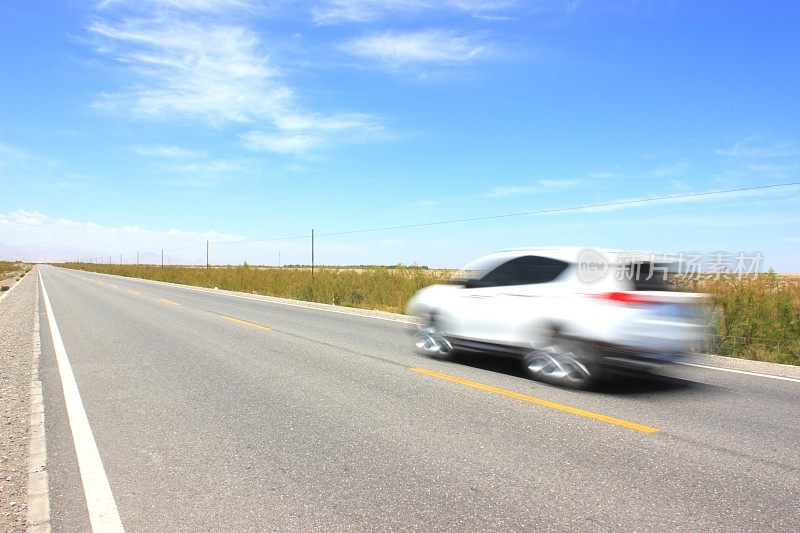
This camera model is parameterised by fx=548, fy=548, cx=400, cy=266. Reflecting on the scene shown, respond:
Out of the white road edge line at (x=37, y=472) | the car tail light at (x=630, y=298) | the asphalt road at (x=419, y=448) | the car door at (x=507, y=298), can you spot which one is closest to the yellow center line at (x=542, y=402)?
the asphalt road at (x=419, y=448)

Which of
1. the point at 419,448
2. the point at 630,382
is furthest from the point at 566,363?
the point at 419,448

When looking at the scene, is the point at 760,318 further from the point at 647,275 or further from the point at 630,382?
the point at 647,275

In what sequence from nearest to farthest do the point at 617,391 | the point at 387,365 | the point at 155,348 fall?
the point at 617,391 < the point at 387,365 < the point at 155,348

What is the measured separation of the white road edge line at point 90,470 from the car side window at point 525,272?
214 inches

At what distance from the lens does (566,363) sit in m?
7.05

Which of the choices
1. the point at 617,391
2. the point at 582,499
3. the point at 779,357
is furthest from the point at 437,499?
the point at 779,357

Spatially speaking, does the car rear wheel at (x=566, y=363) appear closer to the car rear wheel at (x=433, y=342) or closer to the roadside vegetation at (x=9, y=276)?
the car rear wheel at (x=433, y=342)

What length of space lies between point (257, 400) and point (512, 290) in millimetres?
3745

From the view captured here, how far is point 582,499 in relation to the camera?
368 centimetres

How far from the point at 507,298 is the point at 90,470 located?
213 inches

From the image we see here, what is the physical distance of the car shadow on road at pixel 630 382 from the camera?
6.96m

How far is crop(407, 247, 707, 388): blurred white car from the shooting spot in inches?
260

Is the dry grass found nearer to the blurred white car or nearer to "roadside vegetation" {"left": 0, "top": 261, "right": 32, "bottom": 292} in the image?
the blurred white car

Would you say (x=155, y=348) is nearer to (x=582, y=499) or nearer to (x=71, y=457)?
(x=71, y=457)
